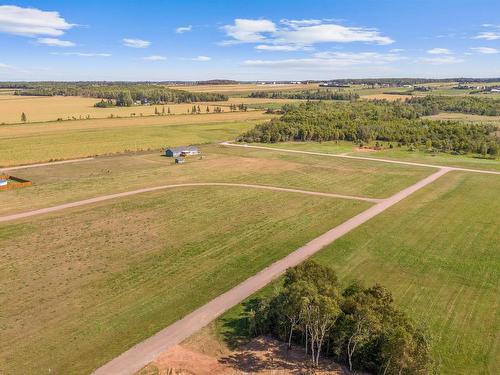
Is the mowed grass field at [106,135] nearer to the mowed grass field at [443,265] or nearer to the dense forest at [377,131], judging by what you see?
the dense forest at [377,131]

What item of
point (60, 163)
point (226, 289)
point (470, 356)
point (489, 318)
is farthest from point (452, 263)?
point (60, 163)

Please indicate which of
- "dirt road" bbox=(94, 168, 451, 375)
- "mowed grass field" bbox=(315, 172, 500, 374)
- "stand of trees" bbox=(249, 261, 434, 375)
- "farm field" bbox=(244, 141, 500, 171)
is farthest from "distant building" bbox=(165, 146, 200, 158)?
"stand of trees" bbox=(249, 261, 434, 375)

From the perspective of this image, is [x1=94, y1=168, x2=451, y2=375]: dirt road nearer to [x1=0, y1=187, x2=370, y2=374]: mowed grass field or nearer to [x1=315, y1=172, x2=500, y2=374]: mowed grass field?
[x1=0, y1=187, x2=370, y2=374]: mowed grass field

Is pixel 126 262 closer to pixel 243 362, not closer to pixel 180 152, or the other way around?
pixel 243 362

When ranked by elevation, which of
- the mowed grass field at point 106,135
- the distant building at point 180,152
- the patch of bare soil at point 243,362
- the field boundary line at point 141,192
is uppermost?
the mowed grass field at point 106,135

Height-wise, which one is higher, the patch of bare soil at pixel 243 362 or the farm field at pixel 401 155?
the farm field at pixel 401 155

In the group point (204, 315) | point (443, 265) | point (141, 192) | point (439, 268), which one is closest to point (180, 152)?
point (141, 192)

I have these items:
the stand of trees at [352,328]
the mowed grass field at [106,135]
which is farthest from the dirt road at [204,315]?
the mowed grass field at [106,135]
